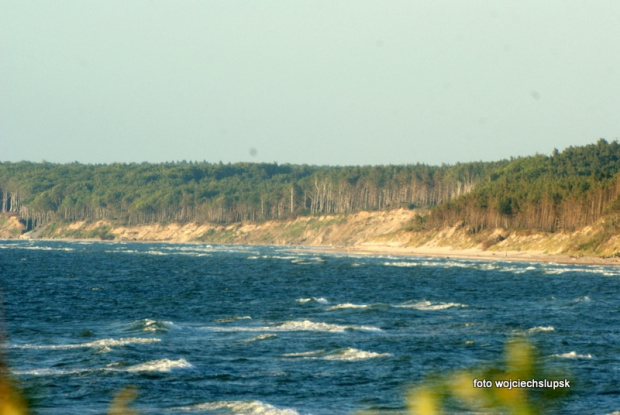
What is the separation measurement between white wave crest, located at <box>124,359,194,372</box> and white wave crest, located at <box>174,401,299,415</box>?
258 inches

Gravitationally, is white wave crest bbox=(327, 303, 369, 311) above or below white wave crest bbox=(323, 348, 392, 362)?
above

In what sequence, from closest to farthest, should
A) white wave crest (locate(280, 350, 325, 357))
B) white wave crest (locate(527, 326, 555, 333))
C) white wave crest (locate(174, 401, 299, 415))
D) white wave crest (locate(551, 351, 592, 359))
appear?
1. white wave crest (locate(174, 401, 299, 415))
2. white wave crest (locate(551, 351, 592, 359))
3. white wave crest (locate(280, 350, 325, 357))
4. white wave crest (locate(527, 326, 555, 333))

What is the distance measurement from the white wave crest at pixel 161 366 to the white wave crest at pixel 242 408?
656cm

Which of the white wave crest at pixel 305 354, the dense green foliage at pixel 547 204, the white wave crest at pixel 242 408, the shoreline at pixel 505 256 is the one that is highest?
the dense green foliage at pixel 547 204

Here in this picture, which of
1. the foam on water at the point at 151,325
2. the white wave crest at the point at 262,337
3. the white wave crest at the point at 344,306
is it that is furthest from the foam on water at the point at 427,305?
the foam on water at the point at 151,325

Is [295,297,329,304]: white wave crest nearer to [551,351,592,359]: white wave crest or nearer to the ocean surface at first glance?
the ocean surface

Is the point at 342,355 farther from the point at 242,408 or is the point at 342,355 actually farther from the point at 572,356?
the point at 242,408

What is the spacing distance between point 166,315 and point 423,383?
2897 centimetres

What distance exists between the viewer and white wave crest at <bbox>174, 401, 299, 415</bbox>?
29328 mm

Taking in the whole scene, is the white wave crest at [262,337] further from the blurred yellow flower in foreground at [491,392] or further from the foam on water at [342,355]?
the blurred yellow flower in foreground at [491,392]

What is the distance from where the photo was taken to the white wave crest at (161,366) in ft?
121

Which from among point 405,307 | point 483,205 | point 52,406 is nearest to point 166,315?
point 405,307

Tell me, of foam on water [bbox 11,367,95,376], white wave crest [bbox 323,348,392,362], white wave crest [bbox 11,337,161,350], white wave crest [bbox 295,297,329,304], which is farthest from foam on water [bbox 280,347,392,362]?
white wave crest [bbox 295,297,329,304]

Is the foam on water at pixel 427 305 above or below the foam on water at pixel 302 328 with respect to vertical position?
above
